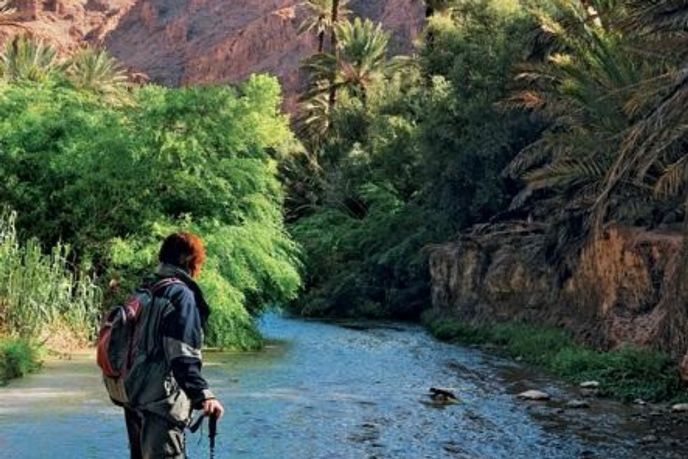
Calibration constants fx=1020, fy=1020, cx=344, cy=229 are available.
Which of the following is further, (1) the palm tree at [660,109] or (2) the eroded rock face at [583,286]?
(2) the eroded rock face at [583,286]

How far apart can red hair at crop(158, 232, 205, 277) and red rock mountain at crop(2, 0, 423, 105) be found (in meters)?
78.4

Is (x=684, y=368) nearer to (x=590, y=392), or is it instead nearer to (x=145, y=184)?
(x=590, y=392)

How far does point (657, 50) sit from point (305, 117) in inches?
1820

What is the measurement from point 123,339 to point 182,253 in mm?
533

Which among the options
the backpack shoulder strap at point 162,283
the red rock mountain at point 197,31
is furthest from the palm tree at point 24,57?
the backpack shoulder strap at point 162,283

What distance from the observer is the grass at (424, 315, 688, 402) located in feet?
49.6

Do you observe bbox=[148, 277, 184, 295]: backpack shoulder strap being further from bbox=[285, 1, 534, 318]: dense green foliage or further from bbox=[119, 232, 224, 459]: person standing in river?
bbox=[285, 1, 534, 318]: dense green foliage

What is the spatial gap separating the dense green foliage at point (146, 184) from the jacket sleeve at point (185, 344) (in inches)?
604

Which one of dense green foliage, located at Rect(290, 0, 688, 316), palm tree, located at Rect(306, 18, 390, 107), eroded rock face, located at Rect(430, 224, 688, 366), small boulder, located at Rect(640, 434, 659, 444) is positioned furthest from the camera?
palm tree, located at Rect(306, 18, 390, 107)

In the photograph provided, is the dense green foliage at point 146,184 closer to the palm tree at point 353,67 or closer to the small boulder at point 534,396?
the small boulder at point 534,396

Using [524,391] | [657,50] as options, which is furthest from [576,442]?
[657,50]

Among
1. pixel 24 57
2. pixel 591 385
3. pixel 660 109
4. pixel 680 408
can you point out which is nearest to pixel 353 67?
pixel 24 57

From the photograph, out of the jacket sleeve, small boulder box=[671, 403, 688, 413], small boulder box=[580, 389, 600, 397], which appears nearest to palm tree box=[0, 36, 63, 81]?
small boulder box=[580, 389, 600, 397]

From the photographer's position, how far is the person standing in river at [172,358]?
491 cm
